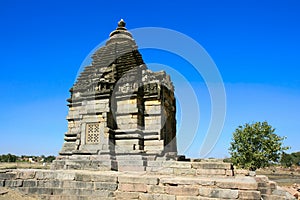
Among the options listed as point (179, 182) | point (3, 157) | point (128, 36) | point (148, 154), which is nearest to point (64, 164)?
point (148, 154)

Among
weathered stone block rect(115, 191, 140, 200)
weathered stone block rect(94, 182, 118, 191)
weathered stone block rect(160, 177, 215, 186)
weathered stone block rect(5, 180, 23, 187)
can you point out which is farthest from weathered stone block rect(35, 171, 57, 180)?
weathered stone block rect(160, 177, 215, 186)

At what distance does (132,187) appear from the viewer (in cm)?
593

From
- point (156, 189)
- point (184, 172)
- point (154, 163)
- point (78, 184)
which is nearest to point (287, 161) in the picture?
point (154, 163)

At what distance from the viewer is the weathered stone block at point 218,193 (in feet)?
16.8

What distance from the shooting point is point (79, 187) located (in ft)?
20.7

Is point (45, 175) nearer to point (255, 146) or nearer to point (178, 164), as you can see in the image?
point (178, 164)

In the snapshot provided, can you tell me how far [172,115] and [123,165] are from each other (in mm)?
5010

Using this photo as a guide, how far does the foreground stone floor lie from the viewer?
527 centimetres

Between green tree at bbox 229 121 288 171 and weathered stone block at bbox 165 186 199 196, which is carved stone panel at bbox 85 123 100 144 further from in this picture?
green tree at bbox 229 121 288 171

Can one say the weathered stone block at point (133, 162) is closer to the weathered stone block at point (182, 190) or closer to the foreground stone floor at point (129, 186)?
the foreground stone floor at point (129, 186)

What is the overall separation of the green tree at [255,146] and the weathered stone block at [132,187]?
863 inches

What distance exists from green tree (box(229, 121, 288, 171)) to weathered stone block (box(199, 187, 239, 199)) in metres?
21.6

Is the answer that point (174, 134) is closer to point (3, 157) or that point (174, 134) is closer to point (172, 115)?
point (172, 115)

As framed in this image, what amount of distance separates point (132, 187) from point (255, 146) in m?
23.1
